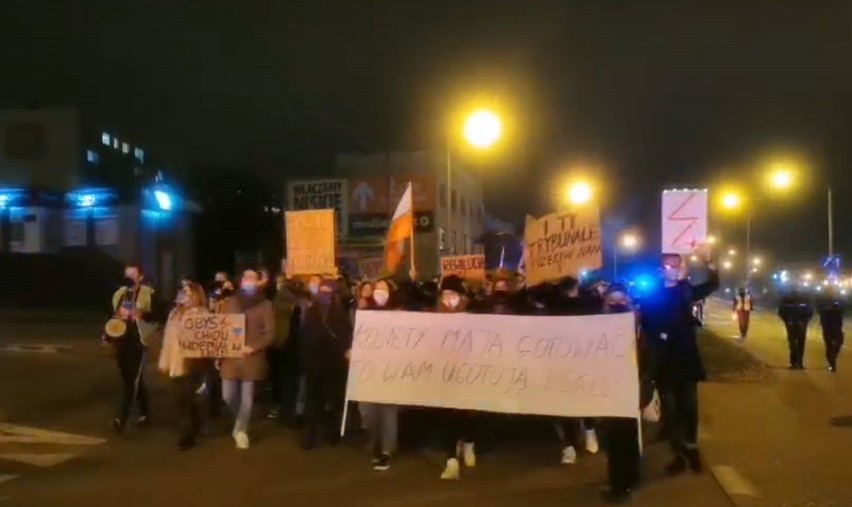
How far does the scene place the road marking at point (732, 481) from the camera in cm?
834

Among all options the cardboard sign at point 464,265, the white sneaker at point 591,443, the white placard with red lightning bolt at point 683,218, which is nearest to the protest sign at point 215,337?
the white sneaker at point 591,443

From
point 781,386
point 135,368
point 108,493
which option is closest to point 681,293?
point 108,493

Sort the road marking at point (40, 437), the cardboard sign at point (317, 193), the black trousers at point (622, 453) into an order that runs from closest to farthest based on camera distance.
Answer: the black trousers at point (622, 453) → the road marking at point (40, 437) → the cardboard sign at point (317, 193)

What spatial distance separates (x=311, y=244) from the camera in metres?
12.6

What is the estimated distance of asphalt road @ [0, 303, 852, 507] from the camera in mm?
8242

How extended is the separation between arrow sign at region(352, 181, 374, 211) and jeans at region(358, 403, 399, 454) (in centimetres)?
2321

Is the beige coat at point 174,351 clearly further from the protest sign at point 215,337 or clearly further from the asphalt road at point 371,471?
the asphalt road at point 371,471

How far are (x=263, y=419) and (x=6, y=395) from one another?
14.5 ft

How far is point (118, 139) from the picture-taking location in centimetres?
6412

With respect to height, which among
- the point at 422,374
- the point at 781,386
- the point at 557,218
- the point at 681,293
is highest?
the point at 557,218

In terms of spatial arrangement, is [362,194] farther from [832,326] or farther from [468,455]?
[468,455]

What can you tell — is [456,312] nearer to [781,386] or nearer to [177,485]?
[177,485]

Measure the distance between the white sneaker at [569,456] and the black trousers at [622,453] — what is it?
1193 mm

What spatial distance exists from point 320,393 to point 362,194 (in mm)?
23205
